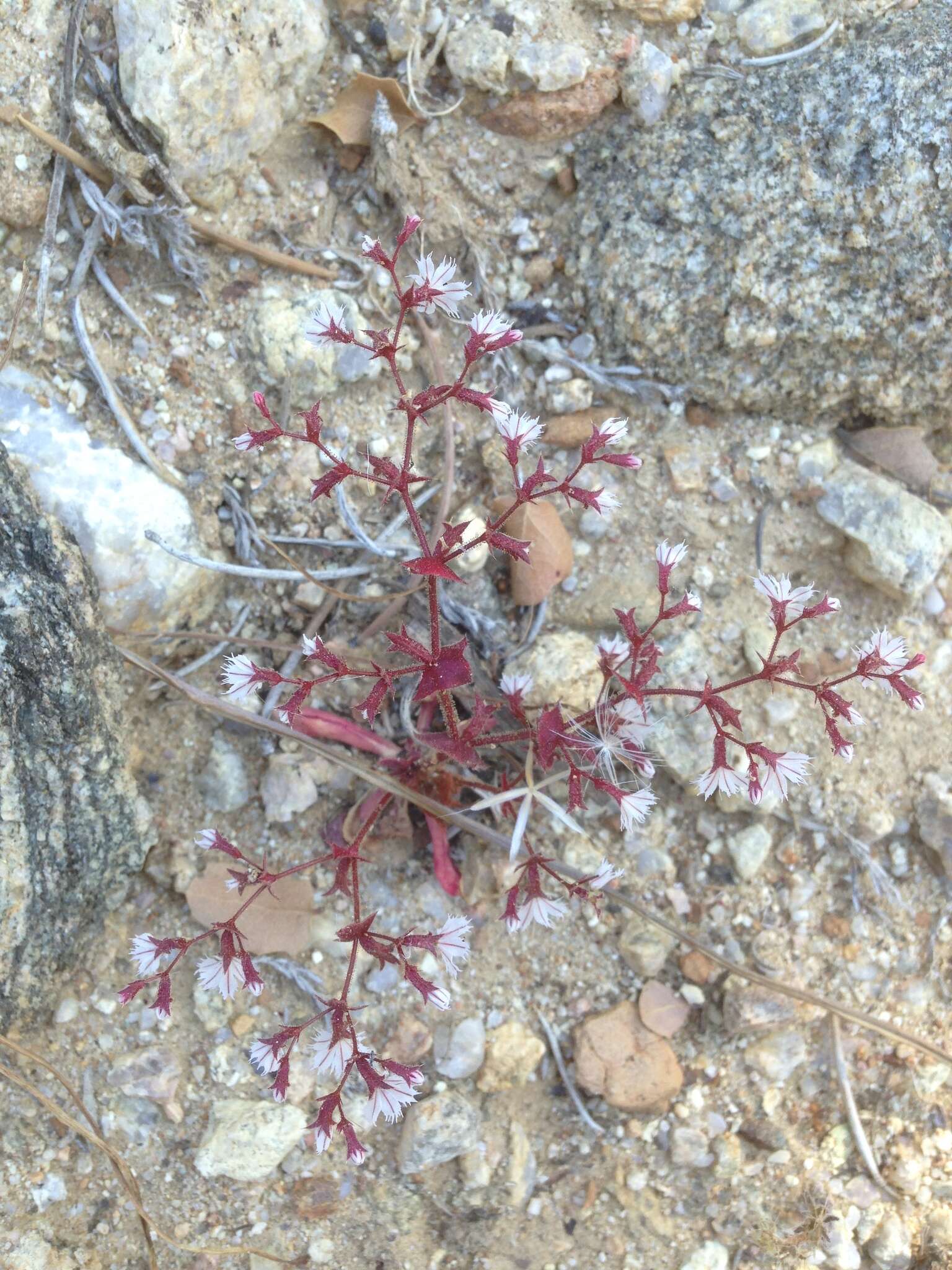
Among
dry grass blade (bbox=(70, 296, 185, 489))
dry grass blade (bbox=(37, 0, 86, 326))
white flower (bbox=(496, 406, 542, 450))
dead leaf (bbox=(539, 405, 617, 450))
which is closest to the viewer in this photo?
white flower (bbox=(496, 406, 542, 450))

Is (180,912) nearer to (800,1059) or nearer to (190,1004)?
(190,1004)

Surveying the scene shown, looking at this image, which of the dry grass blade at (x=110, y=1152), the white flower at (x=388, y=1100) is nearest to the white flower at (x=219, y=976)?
the white flower at (x=388, y=1100)

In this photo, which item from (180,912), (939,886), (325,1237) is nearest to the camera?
(325,1237)

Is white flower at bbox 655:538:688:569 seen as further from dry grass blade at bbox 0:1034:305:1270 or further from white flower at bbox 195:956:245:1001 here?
dry grass blade at bbox 0:1034:305:1270

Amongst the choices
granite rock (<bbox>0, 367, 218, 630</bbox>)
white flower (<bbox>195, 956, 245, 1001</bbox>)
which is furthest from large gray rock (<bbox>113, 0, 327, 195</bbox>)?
white flower (<bbox>195, 956, 245, 1001</bbox>)

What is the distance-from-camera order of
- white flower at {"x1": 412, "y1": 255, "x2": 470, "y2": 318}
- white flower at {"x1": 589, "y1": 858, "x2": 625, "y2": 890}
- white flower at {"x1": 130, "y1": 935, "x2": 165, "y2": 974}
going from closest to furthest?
white flower at {"x1": 412, "y1": 255, "x2": 470, "y2": 318} < white flower at {"x1": 130, "y1": 935, "x2": 165, "y2": 974} < white flower at {"x1": 589, "y1": 858, "x2": 625, "y2": 890}

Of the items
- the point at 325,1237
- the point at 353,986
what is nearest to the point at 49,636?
the point at 353,986

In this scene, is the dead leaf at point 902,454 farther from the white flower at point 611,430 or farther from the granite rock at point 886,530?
→ the white flower at point 611,430
